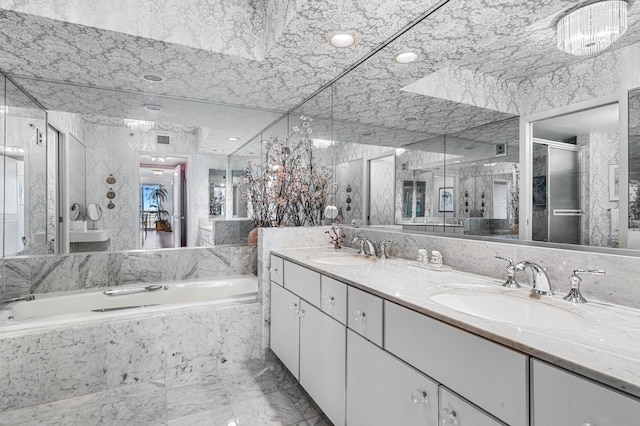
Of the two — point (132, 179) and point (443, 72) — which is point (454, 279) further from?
point (132, 179)

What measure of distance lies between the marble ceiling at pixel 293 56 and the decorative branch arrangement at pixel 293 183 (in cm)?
35

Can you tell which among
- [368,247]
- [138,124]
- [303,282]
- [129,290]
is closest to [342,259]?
[368,247]

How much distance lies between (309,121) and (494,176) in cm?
192

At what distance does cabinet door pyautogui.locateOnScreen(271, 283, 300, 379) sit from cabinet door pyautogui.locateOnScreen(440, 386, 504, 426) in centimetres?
114

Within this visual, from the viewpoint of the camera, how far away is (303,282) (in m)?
1.91

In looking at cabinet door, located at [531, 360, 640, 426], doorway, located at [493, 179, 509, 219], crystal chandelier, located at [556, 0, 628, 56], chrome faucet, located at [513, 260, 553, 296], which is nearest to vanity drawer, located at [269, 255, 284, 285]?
doorway, located at [493, 179, 509, 219]

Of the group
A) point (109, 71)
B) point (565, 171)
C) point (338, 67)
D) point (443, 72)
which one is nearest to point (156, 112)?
point (109, 71)

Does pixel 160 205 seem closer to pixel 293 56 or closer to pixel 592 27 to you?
pixel 293 56

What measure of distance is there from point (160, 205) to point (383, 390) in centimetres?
281

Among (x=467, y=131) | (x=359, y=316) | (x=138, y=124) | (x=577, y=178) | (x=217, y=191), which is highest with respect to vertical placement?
(x=138, y=124)

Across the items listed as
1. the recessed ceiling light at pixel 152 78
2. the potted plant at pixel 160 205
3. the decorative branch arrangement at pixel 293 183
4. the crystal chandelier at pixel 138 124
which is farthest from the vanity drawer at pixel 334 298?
the crystal chandelier at pixel 138 124

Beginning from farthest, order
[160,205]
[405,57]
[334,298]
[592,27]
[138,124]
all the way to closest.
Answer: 1. [160,205]
2. [138,124]
3. [405,57]
4. [334,298]
5. [592,27]

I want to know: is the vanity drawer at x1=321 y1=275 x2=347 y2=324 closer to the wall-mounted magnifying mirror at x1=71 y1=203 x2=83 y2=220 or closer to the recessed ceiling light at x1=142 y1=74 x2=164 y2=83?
the recessed ceiling light at x1=142 y1=74 x2=164 y2=83

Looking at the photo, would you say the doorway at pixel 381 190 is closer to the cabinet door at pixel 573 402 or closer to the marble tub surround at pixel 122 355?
the marble tub surround at pixel 122 355
